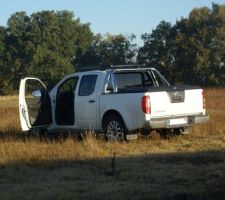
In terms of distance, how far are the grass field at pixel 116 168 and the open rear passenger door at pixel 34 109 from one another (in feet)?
1.51

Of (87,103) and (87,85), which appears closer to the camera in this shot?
(87,103)

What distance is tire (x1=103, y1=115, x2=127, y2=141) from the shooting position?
1427 cm

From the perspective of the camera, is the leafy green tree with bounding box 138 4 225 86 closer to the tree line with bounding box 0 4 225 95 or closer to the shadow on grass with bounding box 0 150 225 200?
the tree line with bounding box 0 4 225 95

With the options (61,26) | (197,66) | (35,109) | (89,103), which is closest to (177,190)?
(89,103)

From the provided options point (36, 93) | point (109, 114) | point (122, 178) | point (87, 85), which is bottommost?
point (122, 178)

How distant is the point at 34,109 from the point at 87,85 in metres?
1.56

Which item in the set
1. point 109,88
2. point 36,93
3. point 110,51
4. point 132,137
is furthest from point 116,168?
point 110,51

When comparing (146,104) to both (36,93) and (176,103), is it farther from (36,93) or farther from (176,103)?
(36,93)

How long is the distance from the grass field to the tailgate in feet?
2.12

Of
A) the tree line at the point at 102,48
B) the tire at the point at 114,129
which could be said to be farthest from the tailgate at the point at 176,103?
the tree line at the point at 102,48

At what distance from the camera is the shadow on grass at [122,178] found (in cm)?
840

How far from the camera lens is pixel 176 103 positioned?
1430 cm

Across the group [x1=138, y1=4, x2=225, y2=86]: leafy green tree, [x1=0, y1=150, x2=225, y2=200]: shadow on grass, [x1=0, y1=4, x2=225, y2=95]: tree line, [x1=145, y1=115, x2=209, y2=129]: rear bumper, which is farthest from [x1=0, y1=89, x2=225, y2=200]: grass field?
[x1=138, y1=4, x2=225, y2=86]: leafy green tree

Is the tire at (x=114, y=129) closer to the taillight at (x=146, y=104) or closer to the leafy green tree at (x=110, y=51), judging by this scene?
the taillight at (x=146, y=104)
